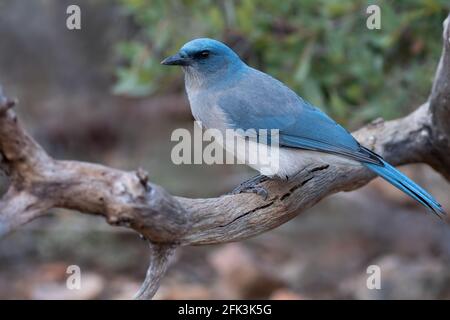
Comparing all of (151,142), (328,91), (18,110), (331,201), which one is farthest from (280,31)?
(18,110)

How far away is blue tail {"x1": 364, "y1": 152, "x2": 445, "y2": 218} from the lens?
3.64 m

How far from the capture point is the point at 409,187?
369 centimetres

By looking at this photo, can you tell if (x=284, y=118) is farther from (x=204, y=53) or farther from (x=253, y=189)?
(x=204, y=53)

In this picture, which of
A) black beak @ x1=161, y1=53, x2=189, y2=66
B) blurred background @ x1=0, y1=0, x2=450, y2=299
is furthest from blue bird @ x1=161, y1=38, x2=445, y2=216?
blurred background @ x1=0, y1=0, x2=450, y2=299

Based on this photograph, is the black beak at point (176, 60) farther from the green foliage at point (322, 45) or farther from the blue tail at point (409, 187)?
the green foliage at point (322, 45)

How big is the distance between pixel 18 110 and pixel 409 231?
3.85m

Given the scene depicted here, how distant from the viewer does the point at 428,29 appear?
17.7ft

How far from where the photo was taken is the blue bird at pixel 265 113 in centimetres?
381

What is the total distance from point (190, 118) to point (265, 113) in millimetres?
3805

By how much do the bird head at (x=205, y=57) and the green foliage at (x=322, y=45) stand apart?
1.23m

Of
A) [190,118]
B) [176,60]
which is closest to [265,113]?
[176,60]

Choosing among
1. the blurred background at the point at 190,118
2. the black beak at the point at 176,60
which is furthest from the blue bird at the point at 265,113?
the blurred background at the point at 190,118
